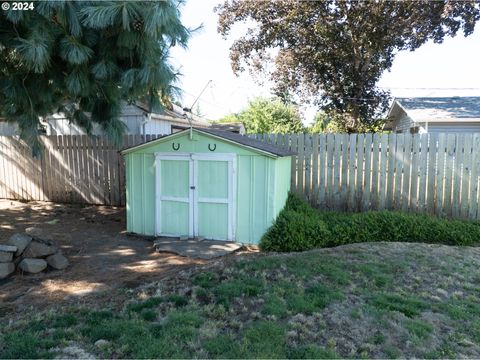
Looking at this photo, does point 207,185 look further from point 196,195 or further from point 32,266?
point 32,266

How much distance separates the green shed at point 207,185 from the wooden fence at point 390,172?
1.18m

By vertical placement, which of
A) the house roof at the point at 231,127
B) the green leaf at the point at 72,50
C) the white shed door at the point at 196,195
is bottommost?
the white shed door at the point at 196,195

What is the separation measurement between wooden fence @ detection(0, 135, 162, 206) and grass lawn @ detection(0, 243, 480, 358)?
5.37 m

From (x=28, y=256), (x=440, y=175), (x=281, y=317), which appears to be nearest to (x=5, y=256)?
(x=28, y=256)

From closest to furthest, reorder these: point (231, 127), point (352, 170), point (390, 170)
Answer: point (390, 170) → point (352, 170) → point (231, 127)

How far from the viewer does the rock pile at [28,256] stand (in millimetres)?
4566

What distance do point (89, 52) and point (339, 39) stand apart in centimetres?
1352

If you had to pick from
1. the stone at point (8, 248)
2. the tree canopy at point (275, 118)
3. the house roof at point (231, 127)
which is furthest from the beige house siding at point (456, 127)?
the stone at point (8, 248)

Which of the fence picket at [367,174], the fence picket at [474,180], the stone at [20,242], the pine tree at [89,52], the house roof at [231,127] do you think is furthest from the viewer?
the house roof at [231,127]

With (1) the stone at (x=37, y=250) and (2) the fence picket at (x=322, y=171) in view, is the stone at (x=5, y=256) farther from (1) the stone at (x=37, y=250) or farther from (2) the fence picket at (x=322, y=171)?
(2) the fence picket at (x=322, y=171)

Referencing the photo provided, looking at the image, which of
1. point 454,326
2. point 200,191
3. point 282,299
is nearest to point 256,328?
point 282,299

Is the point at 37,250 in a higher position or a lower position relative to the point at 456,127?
lower

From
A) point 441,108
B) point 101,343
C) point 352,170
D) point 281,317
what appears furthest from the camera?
point 441,108

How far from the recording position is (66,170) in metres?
9.38
